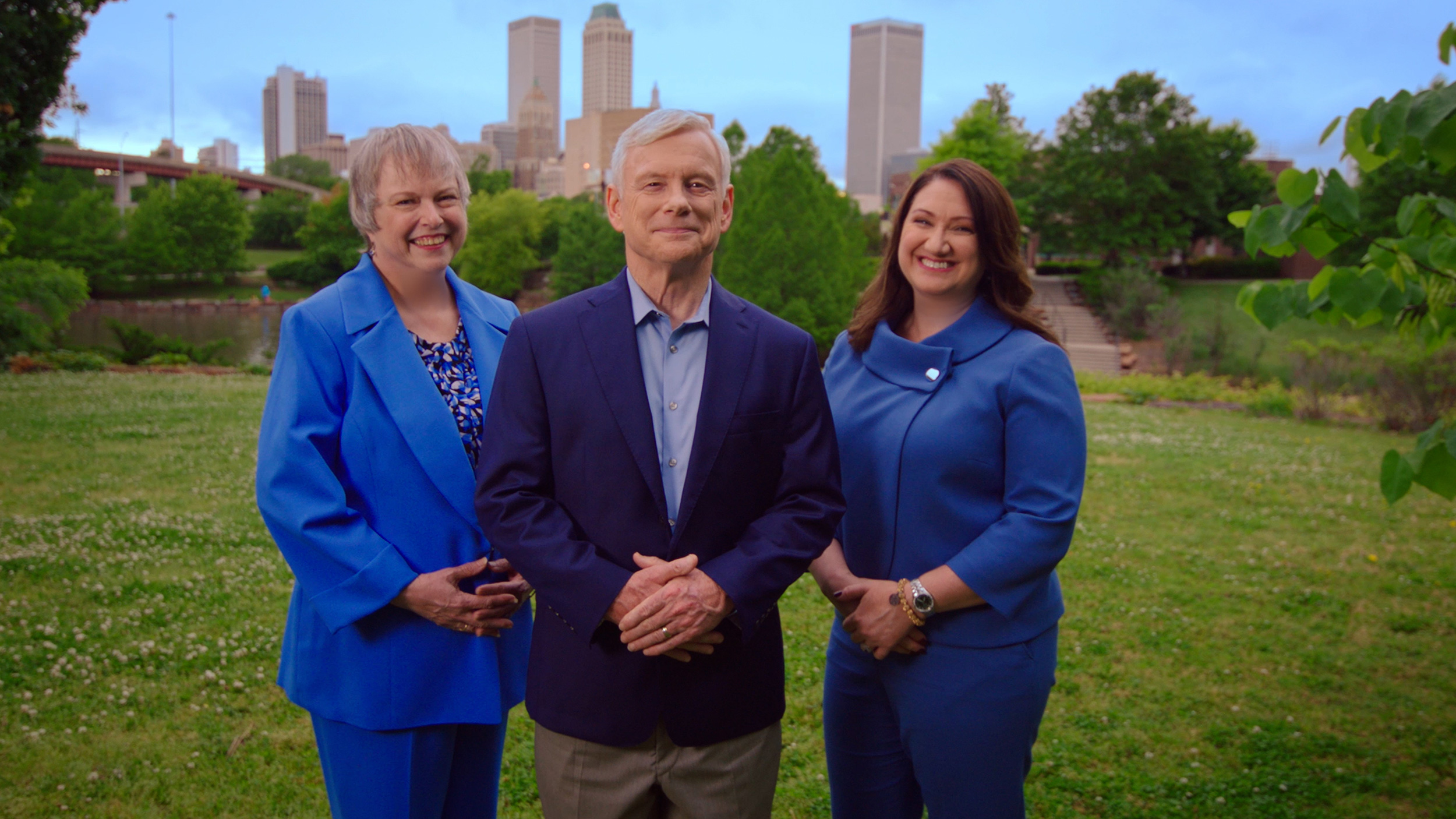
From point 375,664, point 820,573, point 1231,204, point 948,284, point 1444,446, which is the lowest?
point 375,664

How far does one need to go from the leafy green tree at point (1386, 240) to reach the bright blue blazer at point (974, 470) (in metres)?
0.91

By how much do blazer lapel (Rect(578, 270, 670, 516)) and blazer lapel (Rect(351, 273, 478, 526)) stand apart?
1.68ft

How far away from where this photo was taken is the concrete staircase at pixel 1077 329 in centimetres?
2941

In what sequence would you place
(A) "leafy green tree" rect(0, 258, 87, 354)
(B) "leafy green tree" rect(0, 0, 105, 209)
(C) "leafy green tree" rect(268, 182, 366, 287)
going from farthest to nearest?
(C) "leafy green tree" rect(268, 182, 366, 287) → (A) "leafy green tree" rect(0, 258, 87, 354) → (B) "leafy green tree" rect(0, 0, 105, 209)

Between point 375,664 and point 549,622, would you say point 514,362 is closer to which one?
point 549,622

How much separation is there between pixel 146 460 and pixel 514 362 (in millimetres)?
9731

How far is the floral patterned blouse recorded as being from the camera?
2.47 meters

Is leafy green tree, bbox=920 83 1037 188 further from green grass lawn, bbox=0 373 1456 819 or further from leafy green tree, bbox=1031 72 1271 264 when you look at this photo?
green grass lawn, bbox=0 373 1456 819

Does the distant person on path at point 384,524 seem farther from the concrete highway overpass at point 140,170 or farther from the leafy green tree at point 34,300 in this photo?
the concrete highway overpass at point 140,170

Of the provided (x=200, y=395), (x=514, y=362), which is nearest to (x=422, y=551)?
(x=514, y=362)

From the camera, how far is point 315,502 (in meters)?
2.26

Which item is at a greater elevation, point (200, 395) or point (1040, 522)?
point (1040, 522)

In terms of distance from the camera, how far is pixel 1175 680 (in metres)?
5.29

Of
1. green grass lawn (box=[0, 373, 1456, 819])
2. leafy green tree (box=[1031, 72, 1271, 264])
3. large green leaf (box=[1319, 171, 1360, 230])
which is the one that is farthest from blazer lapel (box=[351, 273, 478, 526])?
leafy green tree (box=[1031, 72, 1271, 264])
